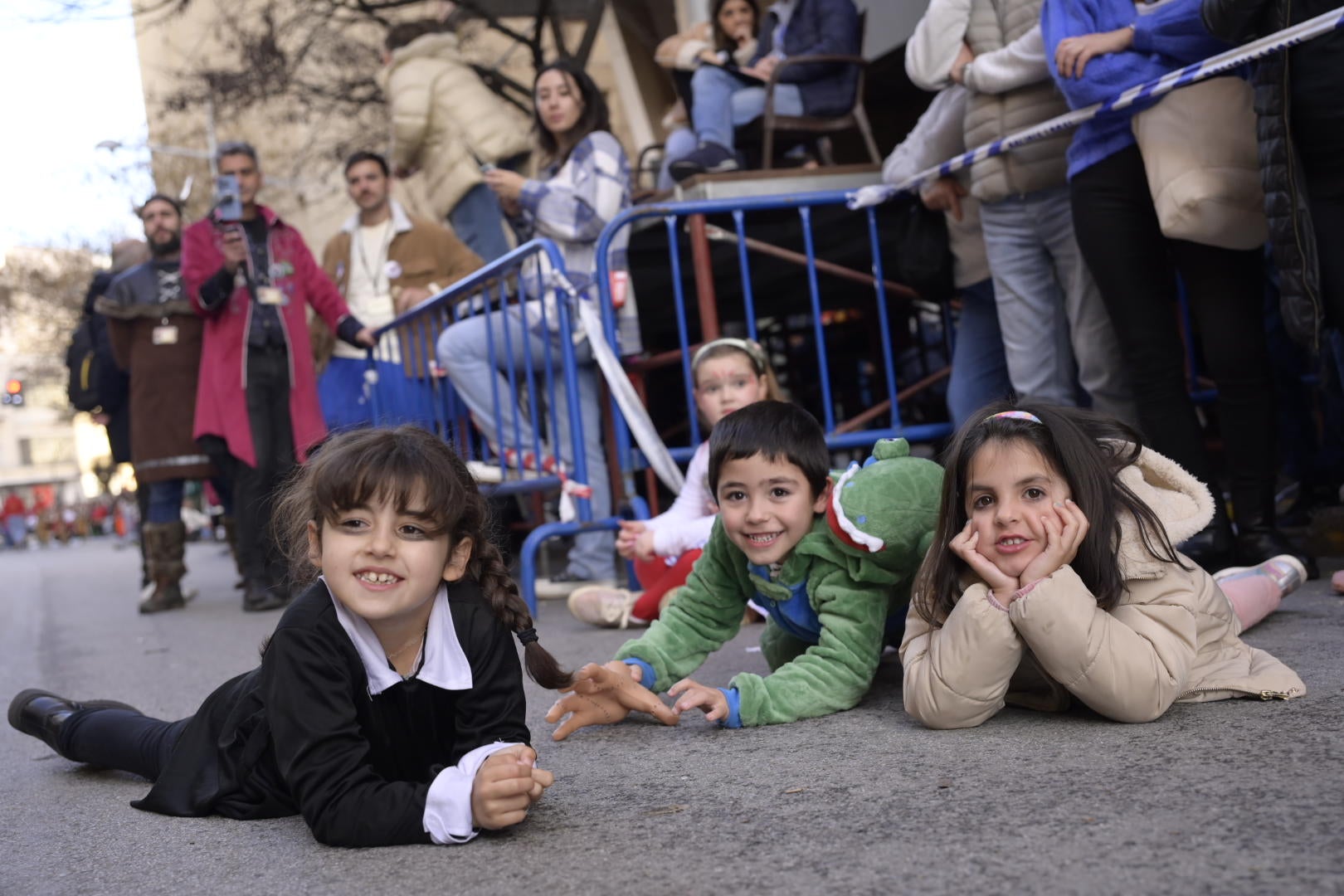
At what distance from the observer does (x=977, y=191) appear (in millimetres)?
4637

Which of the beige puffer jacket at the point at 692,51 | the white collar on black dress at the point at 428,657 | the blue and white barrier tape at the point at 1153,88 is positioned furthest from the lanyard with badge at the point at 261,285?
the white collar on black dress at the point at 428,657

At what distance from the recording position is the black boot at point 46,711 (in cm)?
307

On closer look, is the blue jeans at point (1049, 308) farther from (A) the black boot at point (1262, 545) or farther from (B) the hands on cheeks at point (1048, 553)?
(B) the hands on cheeks at point (1048, 553)

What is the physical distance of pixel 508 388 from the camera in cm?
601

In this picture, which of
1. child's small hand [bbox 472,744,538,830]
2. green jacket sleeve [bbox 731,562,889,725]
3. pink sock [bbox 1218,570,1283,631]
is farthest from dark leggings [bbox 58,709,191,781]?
A: pink sock [bbox 1218,570,1283,631]

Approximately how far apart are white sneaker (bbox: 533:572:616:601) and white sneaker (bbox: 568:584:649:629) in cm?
98

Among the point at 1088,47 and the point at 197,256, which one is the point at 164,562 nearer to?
the point at 197,256

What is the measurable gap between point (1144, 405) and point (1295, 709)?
1.80 m

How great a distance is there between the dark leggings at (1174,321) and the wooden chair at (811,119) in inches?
82.8

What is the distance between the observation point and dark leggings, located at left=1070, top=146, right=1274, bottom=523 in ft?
13.0

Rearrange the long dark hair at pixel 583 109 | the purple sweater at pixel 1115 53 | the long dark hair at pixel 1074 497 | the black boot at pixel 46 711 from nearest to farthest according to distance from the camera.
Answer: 1. the long dark hair at pixel 1074 497
2. the black boot at pixel 46 711
3. the purple sweater at pixel 1115 53
4. the long dark hair at pixel 583 109

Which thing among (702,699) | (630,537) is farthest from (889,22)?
(702,699)

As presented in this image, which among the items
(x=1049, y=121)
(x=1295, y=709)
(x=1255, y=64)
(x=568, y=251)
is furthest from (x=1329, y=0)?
(x=568, y=251)

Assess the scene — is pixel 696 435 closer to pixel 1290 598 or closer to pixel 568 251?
pixel 568 251
